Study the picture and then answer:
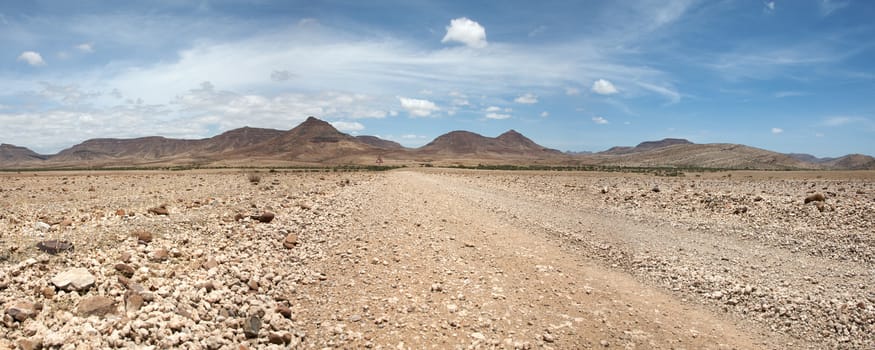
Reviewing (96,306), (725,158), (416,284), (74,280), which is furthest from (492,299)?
(725,158)

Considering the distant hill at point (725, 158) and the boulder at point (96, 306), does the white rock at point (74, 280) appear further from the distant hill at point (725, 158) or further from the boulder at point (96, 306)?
the distant hill at point (725, 158)

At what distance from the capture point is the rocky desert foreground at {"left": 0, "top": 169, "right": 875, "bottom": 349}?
260 inches

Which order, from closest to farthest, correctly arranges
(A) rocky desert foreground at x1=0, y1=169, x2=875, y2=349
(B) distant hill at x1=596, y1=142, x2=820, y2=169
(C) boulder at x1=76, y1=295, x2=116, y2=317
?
(C) boulder at x1=76, y1=295, x2=116, y2=317 < (A) rocky desert foreground at x1=0, y1=169, x2=875, y2=349 < (B) distant hill at x1=596, y1=142, x2=820, y2=169

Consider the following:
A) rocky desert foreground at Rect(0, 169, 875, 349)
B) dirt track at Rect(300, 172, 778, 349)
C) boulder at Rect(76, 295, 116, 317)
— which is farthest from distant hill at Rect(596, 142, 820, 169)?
boulder at Rect(76, 295, 116, 317)

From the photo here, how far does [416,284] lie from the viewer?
29.3 ft

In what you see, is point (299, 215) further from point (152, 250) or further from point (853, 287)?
point (853, 287)

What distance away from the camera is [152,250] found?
29.7 feet

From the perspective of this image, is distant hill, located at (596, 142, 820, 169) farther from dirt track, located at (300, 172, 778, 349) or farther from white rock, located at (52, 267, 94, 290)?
white rock, located at (52, 267, 94, 290)

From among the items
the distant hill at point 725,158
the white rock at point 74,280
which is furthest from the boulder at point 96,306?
the distant hill at point 725,158

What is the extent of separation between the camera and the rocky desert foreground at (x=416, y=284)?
6.61 m

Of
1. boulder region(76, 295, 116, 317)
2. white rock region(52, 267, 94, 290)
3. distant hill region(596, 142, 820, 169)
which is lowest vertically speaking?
boulder region(76, 295, 116, 317)

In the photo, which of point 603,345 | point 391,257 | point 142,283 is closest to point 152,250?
point 142,283

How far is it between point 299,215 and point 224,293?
293 inches

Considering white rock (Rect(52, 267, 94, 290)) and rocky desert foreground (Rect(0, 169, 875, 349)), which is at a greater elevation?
white rock (Rect(52, 267, 94, 290))
